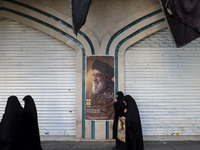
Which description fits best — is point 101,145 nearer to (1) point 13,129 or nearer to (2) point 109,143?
(2) point 109,143

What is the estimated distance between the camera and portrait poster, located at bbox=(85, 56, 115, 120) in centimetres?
520

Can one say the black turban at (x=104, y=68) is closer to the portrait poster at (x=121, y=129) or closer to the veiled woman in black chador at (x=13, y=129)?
the portrait poster at (x=121, y=129)

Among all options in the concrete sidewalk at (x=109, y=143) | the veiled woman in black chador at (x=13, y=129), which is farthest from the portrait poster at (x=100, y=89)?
the veiled woman in black chador at (x=13, y=129)

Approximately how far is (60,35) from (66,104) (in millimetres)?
2190

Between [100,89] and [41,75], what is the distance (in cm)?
196

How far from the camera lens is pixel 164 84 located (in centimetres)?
548

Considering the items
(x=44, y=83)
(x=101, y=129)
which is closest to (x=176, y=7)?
(x=101, y=129)

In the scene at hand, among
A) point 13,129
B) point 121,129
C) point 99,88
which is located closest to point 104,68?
point 99,88

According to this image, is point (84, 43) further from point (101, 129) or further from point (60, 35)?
point (101, 129)

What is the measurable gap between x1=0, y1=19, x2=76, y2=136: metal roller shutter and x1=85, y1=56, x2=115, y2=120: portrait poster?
1.90 feet

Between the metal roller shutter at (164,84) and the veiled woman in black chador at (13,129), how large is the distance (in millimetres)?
3325

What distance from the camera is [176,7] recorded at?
2.98m

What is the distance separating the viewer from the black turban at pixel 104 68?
5.21m

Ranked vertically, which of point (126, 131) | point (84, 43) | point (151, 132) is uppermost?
point (84, 43)
